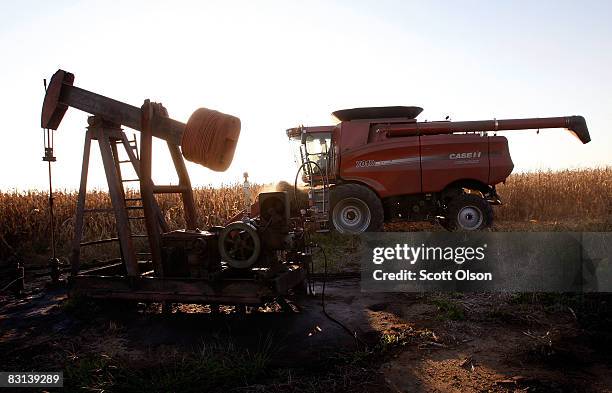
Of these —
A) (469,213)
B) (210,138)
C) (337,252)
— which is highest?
(210,138)

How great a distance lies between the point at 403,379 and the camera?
3.77 meters

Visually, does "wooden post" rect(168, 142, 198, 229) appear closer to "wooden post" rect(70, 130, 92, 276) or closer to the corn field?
"wooden post" rect(70, 130, 92, 276)

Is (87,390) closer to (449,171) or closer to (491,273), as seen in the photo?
(491,273)

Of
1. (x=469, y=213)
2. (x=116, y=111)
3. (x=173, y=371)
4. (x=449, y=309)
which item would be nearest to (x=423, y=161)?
(x=469, y=213)

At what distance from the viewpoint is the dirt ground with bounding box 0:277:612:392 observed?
376cm

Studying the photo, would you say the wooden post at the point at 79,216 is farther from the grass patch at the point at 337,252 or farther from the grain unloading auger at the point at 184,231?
the grass patch at the point at 337,252

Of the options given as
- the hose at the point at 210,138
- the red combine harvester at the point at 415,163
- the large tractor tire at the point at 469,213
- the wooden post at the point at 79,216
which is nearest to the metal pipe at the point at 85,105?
the wooden post at the point at 79,216

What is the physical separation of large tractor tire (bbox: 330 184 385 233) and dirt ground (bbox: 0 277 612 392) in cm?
426

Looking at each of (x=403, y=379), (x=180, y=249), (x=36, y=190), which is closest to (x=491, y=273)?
(x=403, y=379)

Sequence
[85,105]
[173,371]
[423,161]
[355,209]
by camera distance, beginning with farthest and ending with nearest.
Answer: [355,209] → [423,161] → [85,105] → [173,371]

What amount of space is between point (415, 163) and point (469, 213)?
1.62 metres

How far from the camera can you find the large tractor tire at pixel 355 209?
10484 mm

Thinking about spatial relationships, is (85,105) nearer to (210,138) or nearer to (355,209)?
(210,138)

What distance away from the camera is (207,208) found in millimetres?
13883
